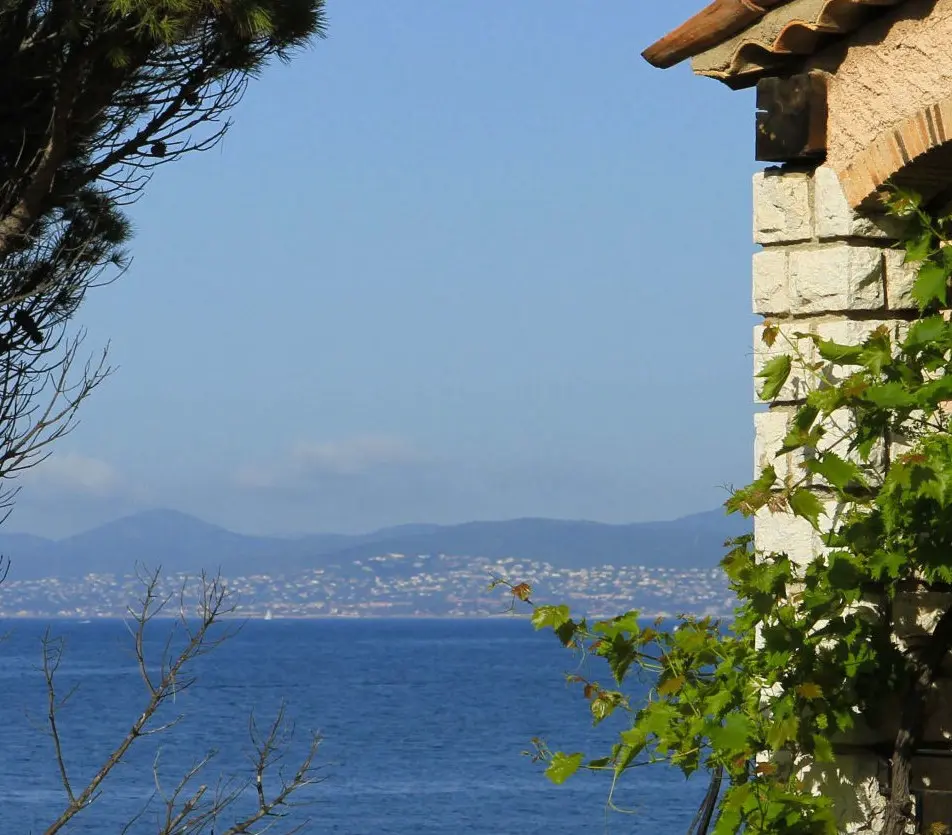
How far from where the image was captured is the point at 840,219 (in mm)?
4051

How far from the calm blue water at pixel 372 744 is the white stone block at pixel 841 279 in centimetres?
149

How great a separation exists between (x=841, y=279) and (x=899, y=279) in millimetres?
170

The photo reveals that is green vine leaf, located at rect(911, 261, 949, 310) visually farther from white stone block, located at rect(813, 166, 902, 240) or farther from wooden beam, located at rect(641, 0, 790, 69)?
wooden beam, located at rect(641, 0, 790, 69)

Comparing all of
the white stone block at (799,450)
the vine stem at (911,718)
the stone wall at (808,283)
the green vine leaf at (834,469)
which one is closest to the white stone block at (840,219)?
the stone wall at (808,283)

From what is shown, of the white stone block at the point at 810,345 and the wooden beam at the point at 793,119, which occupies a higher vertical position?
the wooden beam at the point at 793,119

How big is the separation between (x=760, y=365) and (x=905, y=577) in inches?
Result: 26.8

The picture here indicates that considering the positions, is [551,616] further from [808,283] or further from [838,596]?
[808,283]

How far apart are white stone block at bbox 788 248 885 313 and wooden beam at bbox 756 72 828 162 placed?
0.28 m

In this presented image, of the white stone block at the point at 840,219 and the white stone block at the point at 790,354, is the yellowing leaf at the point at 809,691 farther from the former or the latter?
the white stone block at the point at 840,219

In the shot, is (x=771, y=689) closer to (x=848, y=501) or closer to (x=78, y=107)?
(x=848, y=501)

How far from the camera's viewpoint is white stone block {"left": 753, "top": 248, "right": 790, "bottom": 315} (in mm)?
4164

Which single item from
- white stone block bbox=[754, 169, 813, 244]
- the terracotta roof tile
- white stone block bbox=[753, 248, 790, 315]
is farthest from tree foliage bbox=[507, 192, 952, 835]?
the terracotta roof tile

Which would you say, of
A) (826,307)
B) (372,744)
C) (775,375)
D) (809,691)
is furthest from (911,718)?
(372,744)

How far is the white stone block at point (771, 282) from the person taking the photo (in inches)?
164
